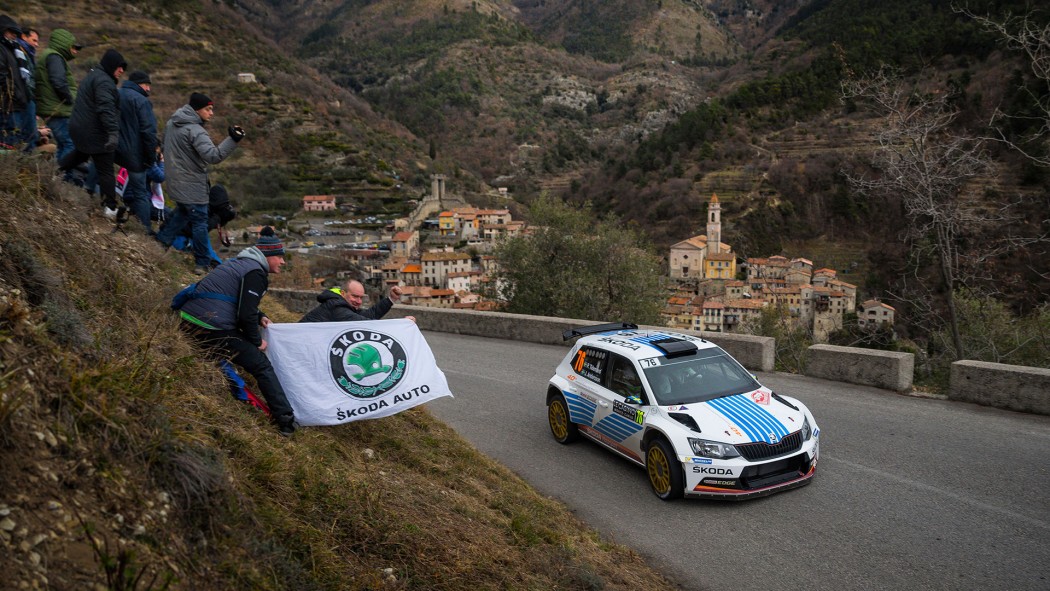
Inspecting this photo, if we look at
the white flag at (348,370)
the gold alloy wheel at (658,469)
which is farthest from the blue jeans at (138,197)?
the gold alloy wheel at (658,469)

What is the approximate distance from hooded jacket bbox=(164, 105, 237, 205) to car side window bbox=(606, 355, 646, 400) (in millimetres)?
5317

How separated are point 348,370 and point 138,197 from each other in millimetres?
5307

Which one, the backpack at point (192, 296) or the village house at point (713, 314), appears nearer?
the backpack at point (192, 296)

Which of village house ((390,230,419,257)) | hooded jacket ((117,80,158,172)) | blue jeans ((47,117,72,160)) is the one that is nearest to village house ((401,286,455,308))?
village house ((390,230,419,257))

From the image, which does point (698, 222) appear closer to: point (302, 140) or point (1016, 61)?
point (1016, 61)

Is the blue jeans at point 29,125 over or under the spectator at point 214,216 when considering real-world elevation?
over

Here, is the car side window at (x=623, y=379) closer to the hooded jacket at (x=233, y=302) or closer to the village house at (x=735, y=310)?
the hooded jacket at (x=233, y=302)

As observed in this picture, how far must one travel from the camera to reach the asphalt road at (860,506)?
5074mm

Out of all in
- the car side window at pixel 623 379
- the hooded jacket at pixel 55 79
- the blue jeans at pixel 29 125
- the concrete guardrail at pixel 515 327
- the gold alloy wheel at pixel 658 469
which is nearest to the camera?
the gold alloy wheel at pixel 658 469

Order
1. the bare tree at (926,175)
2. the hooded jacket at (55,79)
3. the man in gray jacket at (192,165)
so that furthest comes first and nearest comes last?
the bare tree at (926,175), the hooded jacket at (55,79), the man in gray jacket at (192,165)

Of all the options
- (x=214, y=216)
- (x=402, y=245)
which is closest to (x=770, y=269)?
(x=214, y=216)

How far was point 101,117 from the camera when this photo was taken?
303 inches

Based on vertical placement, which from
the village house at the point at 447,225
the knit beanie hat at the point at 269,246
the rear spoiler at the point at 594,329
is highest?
the village house at the point at 447,225

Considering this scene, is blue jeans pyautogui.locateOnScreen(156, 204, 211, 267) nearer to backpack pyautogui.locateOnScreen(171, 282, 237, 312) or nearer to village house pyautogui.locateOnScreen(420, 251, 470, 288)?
backpack pyautogui.locateOnScreen(171, 282, 237, 312)
